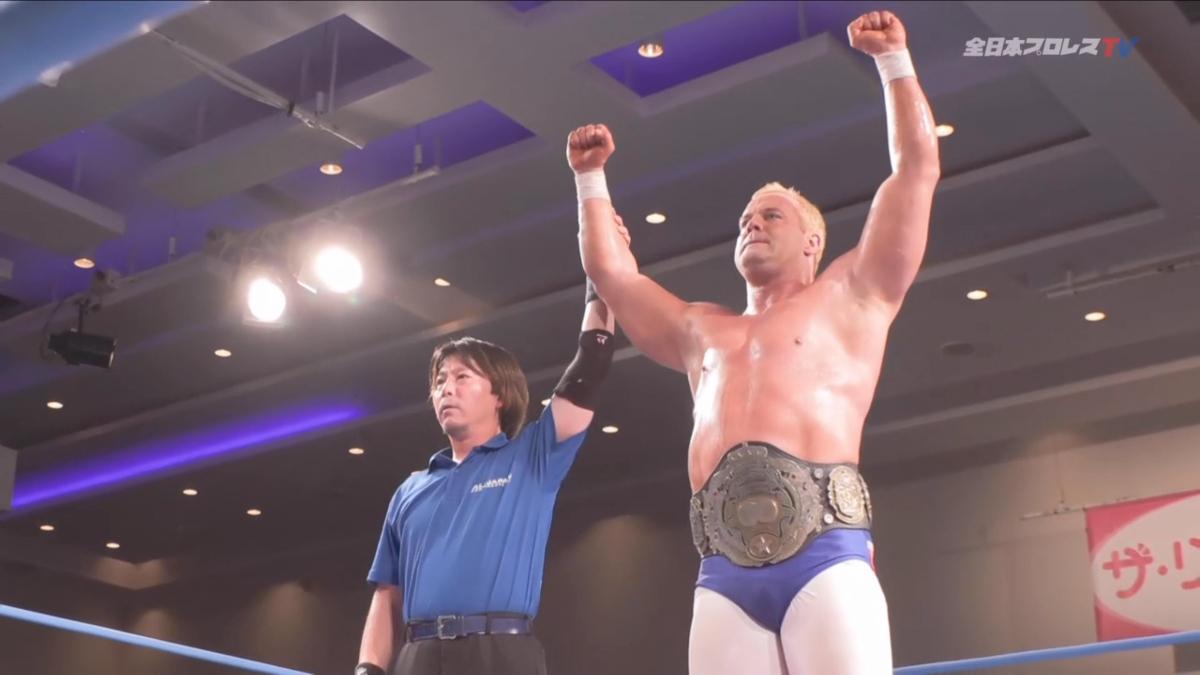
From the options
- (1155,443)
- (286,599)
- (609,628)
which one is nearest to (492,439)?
(1155,443)

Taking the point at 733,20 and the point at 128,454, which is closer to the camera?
the point at 733,20

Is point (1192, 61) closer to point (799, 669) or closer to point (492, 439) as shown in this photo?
point (492, 439)

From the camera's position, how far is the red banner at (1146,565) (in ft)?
25.7

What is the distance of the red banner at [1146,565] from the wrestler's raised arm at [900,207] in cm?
592

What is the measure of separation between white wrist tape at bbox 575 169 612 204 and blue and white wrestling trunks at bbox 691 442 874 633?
2.40 ft

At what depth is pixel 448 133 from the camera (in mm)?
6711

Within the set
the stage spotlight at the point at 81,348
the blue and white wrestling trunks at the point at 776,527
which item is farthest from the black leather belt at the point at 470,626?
the stage spotlight at the point at 81,348

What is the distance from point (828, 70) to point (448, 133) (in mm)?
1944

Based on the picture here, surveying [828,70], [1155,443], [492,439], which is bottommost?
[492,439]

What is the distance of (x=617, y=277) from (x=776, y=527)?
2.35 ft

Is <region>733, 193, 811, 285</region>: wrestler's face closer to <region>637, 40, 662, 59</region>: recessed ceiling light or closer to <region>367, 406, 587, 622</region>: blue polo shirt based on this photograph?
<region>367, 406, 587, 622</region>: blue polo shirt

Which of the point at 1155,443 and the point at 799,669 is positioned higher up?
the point at 1155,443

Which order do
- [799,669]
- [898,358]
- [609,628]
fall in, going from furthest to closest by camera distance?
[609,628]
[898,358]
[799,669]

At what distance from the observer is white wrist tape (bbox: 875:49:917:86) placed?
106 inches
